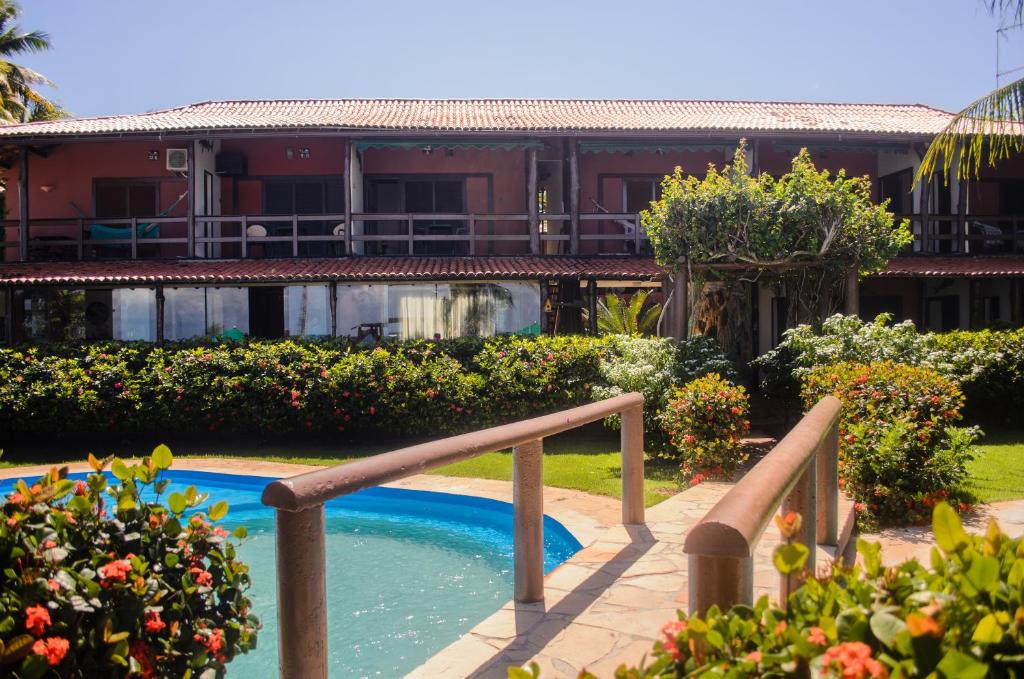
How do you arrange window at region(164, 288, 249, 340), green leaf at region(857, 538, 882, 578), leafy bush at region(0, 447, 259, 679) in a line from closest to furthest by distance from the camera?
green leaf at region(857, 538, 882, 578) < leafy bush at region(0, 447, 259, 679) < window at region(164, 288, 249, 340)

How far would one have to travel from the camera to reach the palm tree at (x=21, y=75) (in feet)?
98.2

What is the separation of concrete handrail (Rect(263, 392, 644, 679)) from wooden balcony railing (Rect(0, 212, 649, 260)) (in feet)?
43.6

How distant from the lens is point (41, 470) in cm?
1109

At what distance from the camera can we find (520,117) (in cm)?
1959

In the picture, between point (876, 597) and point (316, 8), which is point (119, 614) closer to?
→ point (876, 597)

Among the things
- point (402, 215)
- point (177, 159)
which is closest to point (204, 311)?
point (177, 159)

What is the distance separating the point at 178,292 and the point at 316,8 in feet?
24.2

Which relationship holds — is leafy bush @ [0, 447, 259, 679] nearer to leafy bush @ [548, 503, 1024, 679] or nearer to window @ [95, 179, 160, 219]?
leafy bush @ [548, 503, 1024, 679]

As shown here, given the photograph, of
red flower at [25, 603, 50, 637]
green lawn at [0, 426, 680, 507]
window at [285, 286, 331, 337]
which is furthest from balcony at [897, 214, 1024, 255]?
red flower at [25, 603, 50, 637]

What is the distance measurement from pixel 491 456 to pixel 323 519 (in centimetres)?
925

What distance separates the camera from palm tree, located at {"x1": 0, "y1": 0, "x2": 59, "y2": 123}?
1178 inches

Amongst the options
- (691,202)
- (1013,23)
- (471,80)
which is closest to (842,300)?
(691,202)

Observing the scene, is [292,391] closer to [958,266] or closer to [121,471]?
[121,471]

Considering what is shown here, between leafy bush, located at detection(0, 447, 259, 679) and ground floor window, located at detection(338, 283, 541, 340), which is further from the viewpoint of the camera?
ground floor window, located at detection(338, 283, 541, 340)
